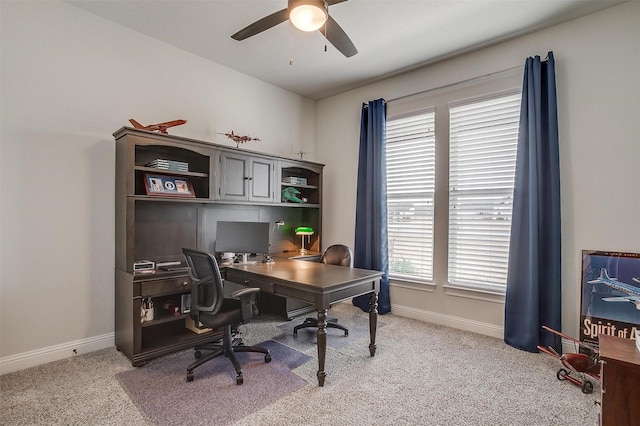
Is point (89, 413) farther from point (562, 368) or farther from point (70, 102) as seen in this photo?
point (562, 368)

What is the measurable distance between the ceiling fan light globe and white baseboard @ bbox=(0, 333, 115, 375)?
10.6 feet

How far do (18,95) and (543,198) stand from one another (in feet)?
15.2

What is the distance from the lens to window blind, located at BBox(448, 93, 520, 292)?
3.30 meters

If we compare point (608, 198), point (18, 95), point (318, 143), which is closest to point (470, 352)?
point (608, 198)

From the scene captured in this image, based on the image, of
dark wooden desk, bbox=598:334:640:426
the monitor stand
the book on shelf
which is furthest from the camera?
the book on shelf

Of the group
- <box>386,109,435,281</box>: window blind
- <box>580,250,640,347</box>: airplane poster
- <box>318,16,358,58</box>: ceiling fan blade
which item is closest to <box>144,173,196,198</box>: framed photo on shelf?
<box>318,16,358,58</box>: ceiling fan blade

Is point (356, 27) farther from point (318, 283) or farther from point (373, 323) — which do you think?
point (373, 323)

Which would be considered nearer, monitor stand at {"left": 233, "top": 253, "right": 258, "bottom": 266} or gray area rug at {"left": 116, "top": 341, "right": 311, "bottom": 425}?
gray area rug at {"left": 116, "top": 341, "right": 311, "bottom": 425}

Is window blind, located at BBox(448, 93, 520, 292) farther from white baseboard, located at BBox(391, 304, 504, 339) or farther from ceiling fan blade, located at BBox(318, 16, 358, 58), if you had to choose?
ceiling fan blade, located at BBox(318, 16, 358, 58)

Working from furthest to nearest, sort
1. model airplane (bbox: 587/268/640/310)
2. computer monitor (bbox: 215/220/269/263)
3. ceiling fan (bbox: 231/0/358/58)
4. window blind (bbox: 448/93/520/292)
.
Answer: computer monitor (bbox: 215/220/269/263)
window blind (bbox: 448/93/520/292)
model airplane (bbox: 587/268/640/310)
ceiling fan (bbox: 231/0/358/58)

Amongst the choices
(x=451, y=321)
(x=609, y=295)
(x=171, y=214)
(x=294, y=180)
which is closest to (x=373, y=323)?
(x=451, y=321)

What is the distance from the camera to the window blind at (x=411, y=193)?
3902mm

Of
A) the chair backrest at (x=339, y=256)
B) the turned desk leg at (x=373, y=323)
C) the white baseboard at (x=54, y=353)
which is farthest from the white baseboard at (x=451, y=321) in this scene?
the white baseboard at (x=54, y=353)

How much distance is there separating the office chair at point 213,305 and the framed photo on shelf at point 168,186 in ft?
2.62
